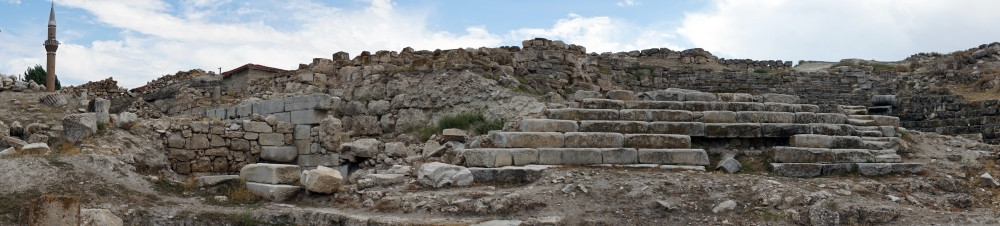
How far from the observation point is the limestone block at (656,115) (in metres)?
11.0

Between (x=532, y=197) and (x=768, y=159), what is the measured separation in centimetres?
391

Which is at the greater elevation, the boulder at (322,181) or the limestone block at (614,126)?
the limestone block at (614,126)

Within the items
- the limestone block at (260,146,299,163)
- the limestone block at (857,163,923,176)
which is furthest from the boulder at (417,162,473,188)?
the limestone block at (857,163,923,176)

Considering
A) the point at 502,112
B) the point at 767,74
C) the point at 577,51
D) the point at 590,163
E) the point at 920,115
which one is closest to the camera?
the point at 590,163

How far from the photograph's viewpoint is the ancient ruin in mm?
7879

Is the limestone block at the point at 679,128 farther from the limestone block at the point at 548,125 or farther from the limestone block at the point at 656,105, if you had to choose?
the limestone block at the point at 548,125

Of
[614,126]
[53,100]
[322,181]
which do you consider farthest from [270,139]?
[53,100]

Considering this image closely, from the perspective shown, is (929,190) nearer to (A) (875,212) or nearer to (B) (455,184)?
(A) (875,212)

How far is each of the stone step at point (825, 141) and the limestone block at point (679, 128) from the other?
1.27m

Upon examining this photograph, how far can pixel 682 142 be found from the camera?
33.7ft

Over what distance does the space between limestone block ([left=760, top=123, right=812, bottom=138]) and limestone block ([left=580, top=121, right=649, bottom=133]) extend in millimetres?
1646

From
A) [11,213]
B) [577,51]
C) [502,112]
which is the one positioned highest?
[577,51]

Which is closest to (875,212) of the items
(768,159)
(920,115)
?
(768,159)

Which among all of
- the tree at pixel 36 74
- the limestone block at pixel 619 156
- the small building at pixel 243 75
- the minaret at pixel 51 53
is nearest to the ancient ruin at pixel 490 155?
the limestone block at pixel 619 156
